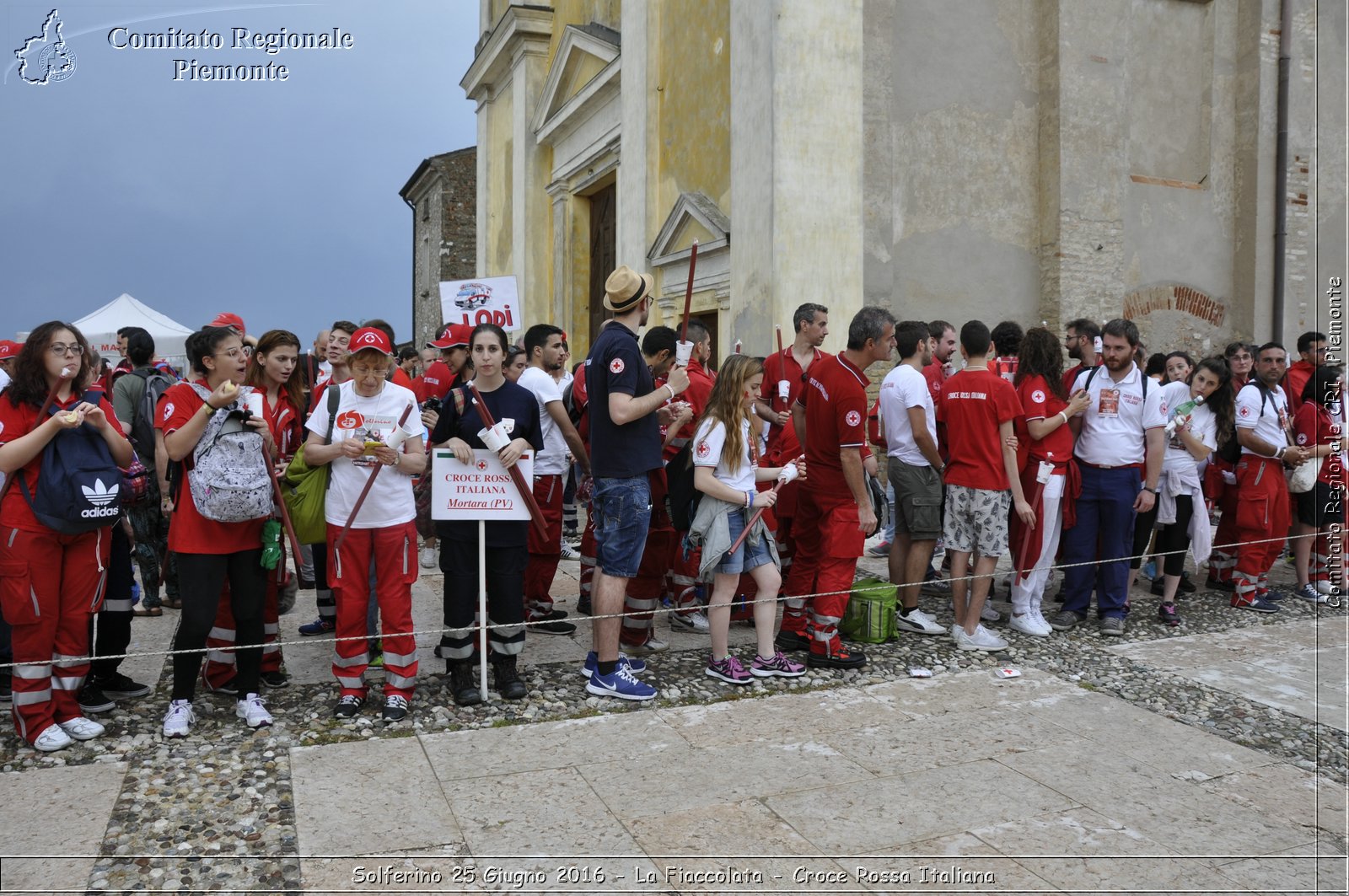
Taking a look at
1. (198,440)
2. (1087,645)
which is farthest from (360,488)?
(1087,645)

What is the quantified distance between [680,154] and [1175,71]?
670 centimetres

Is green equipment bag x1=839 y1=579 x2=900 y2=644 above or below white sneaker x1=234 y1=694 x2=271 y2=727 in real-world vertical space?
above

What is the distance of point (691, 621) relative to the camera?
651 centimetres

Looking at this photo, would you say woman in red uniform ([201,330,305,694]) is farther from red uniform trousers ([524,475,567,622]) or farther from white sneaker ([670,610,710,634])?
white sneaker ([670,610,710,634])

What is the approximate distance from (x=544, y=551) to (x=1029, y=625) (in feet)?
10.6

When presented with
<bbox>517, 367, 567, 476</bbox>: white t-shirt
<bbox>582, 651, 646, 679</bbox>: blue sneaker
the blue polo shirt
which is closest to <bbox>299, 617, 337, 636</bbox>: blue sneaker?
<bbox>517, 367, 567, 476</bbox>: white t-shirt

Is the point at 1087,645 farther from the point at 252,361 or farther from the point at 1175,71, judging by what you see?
the point at 1175,71

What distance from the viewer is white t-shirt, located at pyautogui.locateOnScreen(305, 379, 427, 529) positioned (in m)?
4.73

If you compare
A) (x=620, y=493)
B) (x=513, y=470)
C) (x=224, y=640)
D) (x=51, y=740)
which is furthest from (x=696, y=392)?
(x=51, y=740)

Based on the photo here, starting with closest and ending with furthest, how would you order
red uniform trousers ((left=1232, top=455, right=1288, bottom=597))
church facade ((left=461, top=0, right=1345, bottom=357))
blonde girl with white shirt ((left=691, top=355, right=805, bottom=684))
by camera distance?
blonde girl with white shirt ((left=691, top=355, right=805, bottom=684)) < red uniform trousers ((left=1232, top=455, right=1288, bottom=597)) < church facade ((left=461, top=0, right=1345, bottom=357))

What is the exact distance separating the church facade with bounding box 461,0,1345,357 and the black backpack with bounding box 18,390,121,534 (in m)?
7.30

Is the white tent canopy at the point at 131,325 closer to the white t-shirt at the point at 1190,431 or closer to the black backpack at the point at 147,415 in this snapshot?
the black backpack at the point at 147,415

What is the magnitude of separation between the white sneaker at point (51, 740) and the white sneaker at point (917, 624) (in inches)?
178

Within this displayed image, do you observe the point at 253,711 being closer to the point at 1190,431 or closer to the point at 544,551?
the point at 544,551
